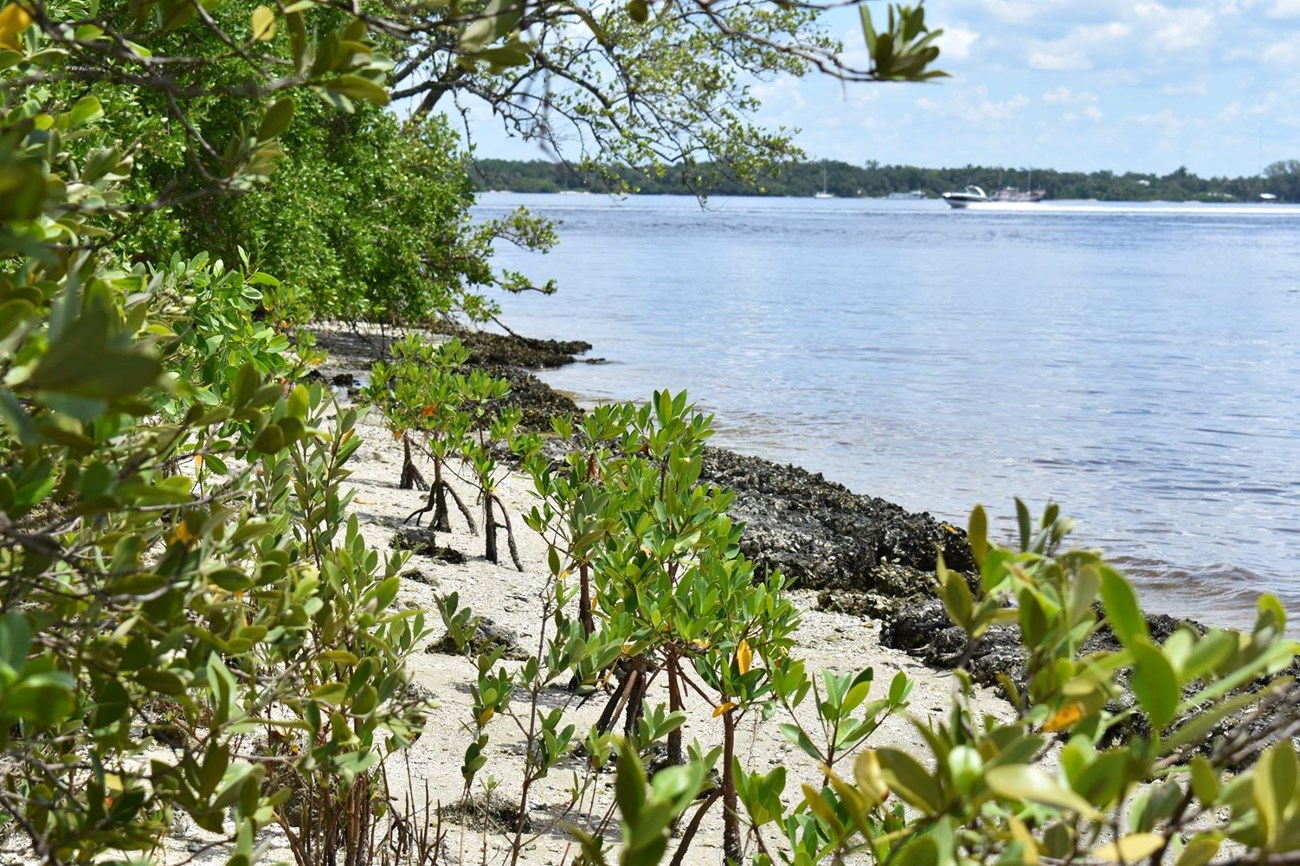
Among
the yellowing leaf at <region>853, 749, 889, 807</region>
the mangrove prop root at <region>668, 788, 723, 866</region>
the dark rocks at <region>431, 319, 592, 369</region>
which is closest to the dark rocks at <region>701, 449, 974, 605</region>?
the mangrove prop root at <region>668, 788, 723, 866</region>

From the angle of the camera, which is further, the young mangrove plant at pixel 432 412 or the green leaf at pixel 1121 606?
the young mangrove plant at pixel 432 412

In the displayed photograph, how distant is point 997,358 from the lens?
21828 mm

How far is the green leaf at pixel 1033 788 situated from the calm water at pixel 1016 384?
8.10m

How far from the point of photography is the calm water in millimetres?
10742

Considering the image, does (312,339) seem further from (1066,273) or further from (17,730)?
(1066,273)

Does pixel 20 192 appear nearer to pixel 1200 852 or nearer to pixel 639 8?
pixel 639 8

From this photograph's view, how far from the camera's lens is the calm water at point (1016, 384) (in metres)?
10.7

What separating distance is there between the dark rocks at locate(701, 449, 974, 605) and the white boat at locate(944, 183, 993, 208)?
14163cm

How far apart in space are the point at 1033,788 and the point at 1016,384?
61.6ft

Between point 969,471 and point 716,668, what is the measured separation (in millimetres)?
9906

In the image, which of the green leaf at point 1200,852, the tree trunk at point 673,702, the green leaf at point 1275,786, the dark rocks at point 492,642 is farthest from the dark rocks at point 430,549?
the green leaf at point 1275,786

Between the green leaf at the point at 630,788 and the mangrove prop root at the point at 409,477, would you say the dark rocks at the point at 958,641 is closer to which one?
the mangrove prop root at the point at 409,477

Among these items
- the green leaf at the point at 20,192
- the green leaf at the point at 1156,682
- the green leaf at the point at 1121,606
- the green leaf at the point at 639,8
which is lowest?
the green leaf at the point at 1156,682

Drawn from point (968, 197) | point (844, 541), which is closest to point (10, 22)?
point (844, 541)
